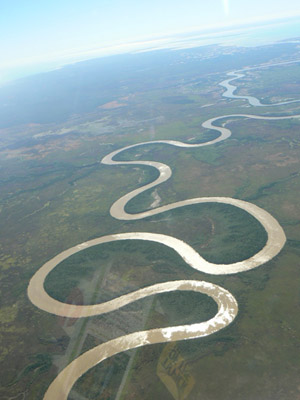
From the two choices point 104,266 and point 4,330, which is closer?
point 4,330

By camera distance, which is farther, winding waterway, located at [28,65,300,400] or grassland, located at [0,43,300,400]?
winding waterway, located at [28,65,300,400]

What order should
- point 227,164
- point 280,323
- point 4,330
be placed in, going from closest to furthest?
point 280,323 → point 4,330 → point 227,164

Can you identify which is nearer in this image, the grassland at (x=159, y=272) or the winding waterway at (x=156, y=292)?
the grassland at (x=159, y=272)

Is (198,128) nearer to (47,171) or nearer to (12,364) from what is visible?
(47,171)

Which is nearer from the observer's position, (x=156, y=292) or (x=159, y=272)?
(x=156, y=292)

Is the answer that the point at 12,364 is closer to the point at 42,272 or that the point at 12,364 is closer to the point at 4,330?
the point at 4,330

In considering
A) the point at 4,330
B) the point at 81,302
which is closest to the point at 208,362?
the point at 81,302

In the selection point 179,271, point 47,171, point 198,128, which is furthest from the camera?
point 198,128
